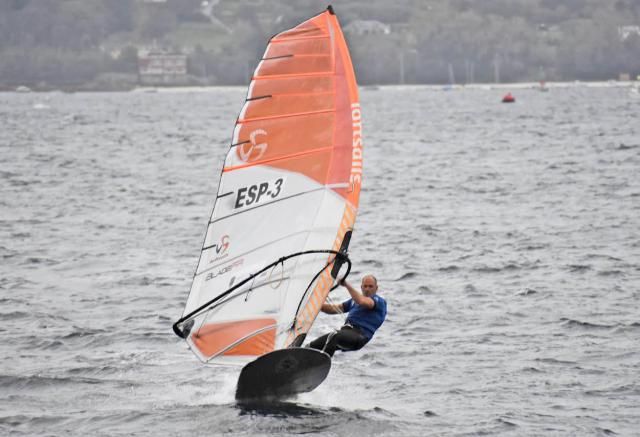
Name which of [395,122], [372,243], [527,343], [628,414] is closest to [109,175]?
[372,243]

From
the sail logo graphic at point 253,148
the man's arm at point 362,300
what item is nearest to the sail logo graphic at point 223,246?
the sail logo graphic at point 253,148

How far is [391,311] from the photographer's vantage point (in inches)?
700

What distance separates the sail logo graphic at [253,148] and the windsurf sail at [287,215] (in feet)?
0.04

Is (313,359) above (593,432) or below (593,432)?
above

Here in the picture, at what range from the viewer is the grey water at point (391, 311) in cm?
1262

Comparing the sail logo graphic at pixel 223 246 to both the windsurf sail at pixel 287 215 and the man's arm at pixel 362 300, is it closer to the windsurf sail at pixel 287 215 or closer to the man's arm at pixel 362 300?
the windsurf sail at pixel 287 215

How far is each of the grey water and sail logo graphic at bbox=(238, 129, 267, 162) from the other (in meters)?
2.52

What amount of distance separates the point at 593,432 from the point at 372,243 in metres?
13.1

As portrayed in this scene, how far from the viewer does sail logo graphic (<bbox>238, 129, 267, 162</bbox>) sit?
12570 mm

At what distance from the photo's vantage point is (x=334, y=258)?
500 inches

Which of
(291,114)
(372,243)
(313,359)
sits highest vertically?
(291,114)

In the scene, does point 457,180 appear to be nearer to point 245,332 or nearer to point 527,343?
point 527,343

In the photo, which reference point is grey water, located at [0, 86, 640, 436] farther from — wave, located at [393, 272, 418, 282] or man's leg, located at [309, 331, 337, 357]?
man's leg, located at [309, 331, 337, 357]

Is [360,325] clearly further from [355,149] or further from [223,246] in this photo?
[355,149]
